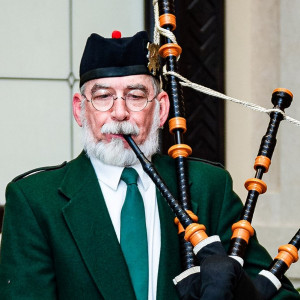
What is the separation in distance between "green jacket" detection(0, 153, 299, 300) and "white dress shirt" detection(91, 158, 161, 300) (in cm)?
3

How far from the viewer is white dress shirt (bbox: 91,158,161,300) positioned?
280 centimetres

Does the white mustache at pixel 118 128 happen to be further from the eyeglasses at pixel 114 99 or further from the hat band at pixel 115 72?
the hat band at pixel 115 72

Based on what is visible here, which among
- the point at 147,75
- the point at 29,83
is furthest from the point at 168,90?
the point at 29,83

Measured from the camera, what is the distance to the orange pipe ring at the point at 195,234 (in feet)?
8.18

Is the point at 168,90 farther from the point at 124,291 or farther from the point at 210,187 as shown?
the point at 124,291

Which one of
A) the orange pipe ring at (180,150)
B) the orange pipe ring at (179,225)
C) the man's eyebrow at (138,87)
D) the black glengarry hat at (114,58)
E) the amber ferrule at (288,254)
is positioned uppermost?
the black glengarry hat at (114,58)

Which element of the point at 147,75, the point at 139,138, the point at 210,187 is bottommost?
the point at 210,187

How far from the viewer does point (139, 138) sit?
284cm

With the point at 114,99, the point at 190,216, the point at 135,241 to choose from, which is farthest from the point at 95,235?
the point at 114,99

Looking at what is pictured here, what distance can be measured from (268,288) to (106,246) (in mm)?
547

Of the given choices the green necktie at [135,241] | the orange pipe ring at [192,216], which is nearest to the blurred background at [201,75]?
the green necktie at [135,241]

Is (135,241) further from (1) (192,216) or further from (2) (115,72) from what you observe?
(2) (115,72)

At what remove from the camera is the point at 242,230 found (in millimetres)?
2666

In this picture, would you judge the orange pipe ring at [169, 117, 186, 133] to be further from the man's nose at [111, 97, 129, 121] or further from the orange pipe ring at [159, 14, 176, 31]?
the orange pipe ring at [159, 14, 176, 31]
